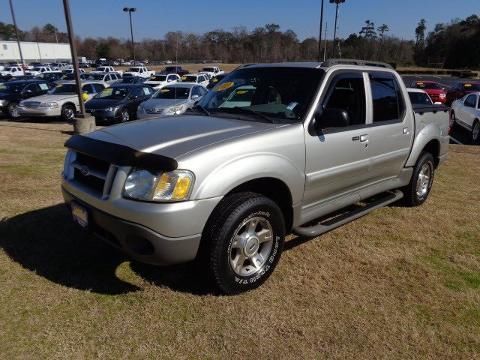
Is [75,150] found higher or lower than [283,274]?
higher

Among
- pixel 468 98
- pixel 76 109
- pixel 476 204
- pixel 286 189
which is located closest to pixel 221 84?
pixel 286 189

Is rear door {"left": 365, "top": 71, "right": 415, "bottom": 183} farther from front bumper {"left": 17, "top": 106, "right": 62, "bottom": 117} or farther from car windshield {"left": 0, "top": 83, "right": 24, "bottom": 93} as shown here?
car windshield {"left": 0, "top": 83, "right": 24, "bottom": 93}

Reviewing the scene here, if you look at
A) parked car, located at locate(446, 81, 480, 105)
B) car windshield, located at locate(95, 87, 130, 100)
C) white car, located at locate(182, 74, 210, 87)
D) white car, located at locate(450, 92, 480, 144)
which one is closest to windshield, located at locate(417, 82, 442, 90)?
parked car, located at locate(446, 81, 480, 105)

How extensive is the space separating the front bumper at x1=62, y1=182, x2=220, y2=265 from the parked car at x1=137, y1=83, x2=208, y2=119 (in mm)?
10398

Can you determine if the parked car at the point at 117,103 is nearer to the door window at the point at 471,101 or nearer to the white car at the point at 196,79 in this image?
the white car at the point at 196,79

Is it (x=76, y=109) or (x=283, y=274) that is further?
(x=76, y=109)

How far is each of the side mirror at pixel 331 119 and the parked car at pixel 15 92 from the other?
53.7ft

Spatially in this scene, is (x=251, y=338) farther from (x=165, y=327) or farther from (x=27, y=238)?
(x=27, y=238)

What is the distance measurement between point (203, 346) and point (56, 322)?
1.09m

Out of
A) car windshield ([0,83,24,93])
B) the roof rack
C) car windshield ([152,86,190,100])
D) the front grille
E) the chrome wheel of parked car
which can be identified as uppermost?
the roof rack

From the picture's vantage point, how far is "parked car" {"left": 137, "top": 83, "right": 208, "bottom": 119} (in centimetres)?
1358

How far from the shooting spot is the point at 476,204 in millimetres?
5953

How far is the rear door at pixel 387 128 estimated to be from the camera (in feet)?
14.4

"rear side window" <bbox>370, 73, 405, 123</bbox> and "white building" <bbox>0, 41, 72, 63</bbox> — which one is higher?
"rear side window" <bbox>370, 73, 405, 123</bbox>
